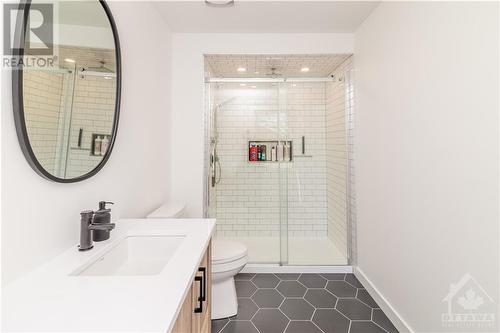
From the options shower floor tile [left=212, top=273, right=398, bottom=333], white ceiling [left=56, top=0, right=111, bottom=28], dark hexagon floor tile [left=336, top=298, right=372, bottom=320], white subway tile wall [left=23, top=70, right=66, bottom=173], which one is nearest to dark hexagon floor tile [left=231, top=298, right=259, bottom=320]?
shower floor tile [left=212, top=273, right=398, bottom=333]

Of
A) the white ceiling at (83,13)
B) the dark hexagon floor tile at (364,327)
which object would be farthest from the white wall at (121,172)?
the dark hexagon floor tile at (364,327)

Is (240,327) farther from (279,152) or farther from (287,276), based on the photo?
(279,152)

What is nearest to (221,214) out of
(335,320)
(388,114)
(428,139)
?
(335,320)

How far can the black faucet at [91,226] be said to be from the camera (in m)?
1.09

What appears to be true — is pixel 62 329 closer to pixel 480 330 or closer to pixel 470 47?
pixel 480 330

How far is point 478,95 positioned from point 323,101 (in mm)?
2172

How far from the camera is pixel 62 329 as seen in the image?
594mm

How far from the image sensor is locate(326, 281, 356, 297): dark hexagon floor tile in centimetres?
222

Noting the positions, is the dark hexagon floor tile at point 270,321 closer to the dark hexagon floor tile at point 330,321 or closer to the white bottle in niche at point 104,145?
the dark hexagon floor tile at point 330,321

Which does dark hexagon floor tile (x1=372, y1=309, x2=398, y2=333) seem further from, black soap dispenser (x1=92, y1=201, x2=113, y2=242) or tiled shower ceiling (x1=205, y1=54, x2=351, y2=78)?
tiled shower ceiling (x1=205, y1=54, x2=351, y2=78)

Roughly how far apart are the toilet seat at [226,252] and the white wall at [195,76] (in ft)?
1.95

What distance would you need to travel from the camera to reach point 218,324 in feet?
6.04

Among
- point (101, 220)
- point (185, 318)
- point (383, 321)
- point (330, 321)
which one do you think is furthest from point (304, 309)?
point (101, 220)

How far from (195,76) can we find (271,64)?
861mm
